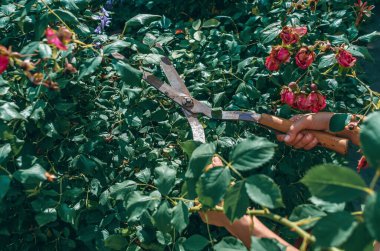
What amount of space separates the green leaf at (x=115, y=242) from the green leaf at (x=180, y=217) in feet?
1.12

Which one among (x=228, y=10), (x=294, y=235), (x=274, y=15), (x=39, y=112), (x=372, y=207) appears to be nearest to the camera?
(x=372, y=207)

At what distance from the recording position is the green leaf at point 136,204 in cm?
146

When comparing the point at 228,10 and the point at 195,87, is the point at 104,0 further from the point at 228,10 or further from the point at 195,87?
the point at 195,87

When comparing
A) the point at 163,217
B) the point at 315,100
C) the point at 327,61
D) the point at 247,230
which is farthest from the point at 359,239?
the point at 327,61

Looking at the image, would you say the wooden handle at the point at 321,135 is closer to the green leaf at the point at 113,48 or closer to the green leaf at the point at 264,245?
the green leaf at the point at 113,48

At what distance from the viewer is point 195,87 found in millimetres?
2188

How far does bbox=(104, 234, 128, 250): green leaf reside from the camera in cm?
169

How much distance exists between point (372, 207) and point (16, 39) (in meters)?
1.67

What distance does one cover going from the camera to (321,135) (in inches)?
69.9

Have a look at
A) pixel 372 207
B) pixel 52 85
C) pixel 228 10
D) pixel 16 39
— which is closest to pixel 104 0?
pixel 228 10

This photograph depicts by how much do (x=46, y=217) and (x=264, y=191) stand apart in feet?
2.57

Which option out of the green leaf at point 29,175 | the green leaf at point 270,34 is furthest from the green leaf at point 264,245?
the green leaf at point 270,34

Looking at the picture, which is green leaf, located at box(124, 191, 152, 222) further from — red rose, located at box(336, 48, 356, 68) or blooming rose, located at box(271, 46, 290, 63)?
red rose, located at box(336, 48, 356, 68)

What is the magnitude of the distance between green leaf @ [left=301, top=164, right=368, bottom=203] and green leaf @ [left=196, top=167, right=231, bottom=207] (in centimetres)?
27
